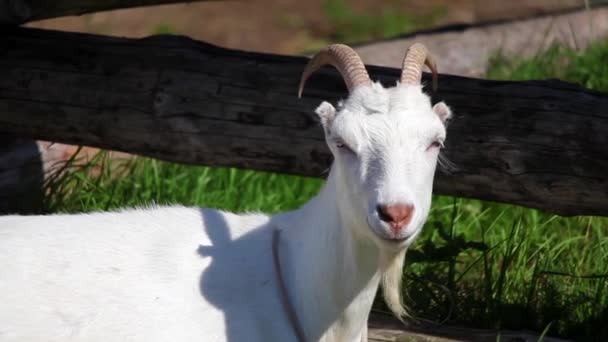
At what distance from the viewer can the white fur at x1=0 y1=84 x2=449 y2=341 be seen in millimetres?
3553

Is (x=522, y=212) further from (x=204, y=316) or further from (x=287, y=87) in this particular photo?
(x=204, y=316)

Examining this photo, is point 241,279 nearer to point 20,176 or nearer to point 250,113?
point 250,113

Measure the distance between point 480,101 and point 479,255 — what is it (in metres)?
1.21

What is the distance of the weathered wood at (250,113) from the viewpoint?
410cm

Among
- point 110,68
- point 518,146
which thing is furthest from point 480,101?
point 110,68

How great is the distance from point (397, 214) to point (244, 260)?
821mm

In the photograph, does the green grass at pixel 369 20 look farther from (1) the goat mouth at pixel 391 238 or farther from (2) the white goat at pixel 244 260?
(1) the goat mouth at pixel 391 238

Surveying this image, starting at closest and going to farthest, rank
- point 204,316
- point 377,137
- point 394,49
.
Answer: point 377,137
point 204,316
point 394,49

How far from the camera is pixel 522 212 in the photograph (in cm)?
542

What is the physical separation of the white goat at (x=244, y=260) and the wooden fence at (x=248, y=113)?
0.47 metres

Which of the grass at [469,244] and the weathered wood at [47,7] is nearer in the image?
the grass at [469,244]

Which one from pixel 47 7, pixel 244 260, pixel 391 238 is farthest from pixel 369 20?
pixel 391 238

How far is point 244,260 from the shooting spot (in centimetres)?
395

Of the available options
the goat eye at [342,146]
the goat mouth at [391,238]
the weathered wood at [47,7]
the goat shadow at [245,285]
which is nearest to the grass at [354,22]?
the weathered wood at [47,7]
